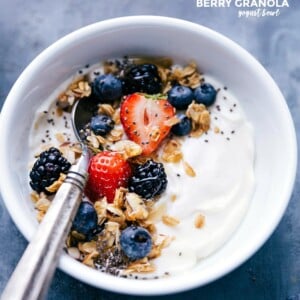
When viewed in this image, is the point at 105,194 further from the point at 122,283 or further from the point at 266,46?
the point at 266,46

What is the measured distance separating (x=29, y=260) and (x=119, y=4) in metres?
0.62

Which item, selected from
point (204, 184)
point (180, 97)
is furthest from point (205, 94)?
point (204, 184)

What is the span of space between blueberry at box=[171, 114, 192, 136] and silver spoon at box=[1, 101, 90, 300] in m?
0.18

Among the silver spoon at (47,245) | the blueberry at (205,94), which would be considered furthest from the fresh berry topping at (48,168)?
the blueberry at (205,94)

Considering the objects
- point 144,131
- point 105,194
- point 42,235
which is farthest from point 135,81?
point 42,235

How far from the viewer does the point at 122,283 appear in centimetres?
125

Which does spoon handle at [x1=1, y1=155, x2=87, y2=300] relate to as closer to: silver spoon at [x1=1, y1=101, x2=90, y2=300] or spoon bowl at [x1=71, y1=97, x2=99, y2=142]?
silver spoon at [x1=1, y1=101, x2=90, y2=300]

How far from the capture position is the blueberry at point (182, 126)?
4.55 ft

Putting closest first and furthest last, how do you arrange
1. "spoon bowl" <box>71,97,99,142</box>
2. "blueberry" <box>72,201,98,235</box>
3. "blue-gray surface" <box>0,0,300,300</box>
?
"blueberry" <box>72,201,98,235</box> → "spoon bowl" <box>71,97,99,142</box> → "blue-gray surface" <box>0,0,300,300</box>

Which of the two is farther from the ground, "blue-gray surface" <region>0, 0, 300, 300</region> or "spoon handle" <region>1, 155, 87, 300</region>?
"blue-gray surface" <region>0, 0, 300, 300</region>

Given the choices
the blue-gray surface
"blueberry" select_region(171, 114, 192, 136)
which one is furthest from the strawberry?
the blue-gray surface

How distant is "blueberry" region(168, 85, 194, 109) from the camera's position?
55.2 inches

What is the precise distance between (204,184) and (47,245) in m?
0.32

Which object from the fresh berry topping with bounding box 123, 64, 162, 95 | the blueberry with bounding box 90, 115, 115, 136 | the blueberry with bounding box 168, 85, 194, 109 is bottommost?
the blueberry with bounding box 90, 115, 115, 136
